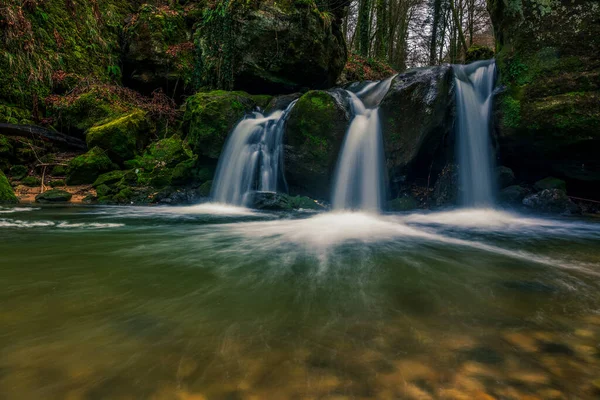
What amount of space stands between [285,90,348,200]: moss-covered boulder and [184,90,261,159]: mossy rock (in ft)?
6.89

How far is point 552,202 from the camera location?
6.61m

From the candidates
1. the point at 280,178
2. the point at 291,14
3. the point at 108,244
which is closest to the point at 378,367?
the point at 108,244

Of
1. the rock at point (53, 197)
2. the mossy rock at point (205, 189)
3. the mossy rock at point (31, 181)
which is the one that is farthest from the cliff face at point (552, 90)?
the mossy rock at point (31, 181)

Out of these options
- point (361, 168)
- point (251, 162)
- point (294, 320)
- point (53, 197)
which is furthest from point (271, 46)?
point (294, 320)

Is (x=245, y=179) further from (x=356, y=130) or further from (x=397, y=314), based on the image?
(x=397, y=314)

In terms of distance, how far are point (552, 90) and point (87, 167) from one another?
11.7 m

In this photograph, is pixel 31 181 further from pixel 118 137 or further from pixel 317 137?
pixel 317 137

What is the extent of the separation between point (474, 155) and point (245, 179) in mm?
5594

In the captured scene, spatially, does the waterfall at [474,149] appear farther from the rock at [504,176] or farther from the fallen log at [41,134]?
the fallen log at [41,134]

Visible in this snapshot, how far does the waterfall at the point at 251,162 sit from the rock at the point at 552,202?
18.6ft

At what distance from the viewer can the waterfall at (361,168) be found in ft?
24.0

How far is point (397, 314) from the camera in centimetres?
178

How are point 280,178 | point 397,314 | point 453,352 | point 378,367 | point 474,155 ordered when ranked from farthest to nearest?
1. point 280,178
2. point 474,155
3. point 397,314
4. point 453,352
5. point 378,367

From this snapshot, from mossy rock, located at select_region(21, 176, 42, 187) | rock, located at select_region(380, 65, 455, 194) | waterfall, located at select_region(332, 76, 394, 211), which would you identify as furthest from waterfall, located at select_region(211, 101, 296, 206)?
mossy rock, located at select_region(21, 176, 42, 187)
